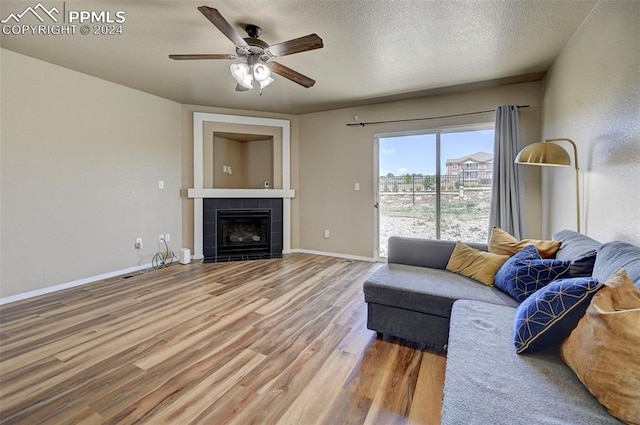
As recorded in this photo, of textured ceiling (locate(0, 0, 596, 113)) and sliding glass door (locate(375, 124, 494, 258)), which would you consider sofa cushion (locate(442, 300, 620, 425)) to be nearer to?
textured ceiling (locate(0, 0, 596, 113))

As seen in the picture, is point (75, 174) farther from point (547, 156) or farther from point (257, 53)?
point (547, 156)

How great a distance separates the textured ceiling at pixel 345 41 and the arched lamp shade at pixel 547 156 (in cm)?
107

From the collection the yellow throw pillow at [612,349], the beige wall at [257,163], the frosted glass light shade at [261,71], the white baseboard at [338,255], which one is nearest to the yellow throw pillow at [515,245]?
the yellow throw pillow at [612,349]

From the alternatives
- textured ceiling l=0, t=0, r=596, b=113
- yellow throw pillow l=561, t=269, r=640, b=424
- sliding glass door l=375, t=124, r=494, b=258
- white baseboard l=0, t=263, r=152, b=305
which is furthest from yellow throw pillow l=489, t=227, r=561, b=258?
white baseboard l=0, t=263, r=152, b=305

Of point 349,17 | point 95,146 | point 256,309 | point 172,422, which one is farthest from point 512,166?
point 95,146

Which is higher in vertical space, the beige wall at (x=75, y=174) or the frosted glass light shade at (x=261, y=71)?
the frosted glass light shade at (x=261, y=71)

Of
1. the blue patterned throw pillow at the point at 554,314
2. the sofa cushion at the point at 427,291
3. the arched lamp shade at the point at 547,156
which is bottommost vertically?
the sofa cushion at the point at 427,291

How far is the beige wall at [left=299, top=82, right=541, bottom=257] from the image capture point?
12.0ft

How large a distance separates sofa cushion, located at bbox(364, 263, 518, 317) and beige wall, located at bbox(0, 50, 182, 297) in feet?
11.3

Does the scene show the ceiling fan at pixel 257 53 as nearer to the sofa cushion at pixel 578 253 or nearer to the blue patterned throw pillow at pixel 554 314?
the blue patterned throw pillow at pixel 554 314

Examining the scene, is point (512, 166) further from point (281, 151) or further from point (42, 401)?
point (42, 401)

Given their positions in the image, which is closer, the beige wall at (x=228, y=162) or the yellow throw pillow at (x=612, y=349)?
the yellow throw pillow at (x=612, y=349)

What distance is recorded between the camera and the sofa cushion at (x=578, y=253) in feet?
5.06

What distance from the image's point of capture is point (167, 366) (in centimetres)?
176
